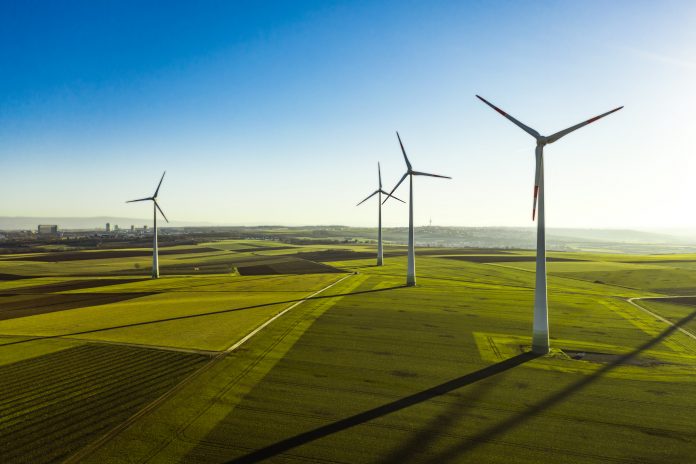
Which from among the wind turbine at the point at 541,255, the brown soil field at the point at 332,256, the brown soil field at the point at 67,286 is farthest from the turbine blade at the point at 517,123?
the brown soil field at the point at 332,256

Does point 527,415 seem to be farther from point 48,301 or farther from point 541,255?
point 48,301

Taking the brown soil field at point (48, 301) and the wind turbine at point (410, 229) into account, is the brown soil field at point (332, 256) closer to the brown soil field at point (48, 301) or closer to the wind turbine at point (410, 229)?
the wind turbine at point (410, 229)

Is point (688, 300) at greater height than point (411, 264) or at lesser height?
lesser

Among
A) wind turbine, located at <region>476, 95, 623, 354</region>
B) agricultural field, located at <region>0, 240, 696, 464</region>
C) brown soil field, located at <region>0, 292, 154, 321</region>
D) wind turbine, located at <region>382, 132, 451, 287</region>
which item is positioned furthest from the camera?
wind turbine, located at <region>382, 132, 451, 287</region>

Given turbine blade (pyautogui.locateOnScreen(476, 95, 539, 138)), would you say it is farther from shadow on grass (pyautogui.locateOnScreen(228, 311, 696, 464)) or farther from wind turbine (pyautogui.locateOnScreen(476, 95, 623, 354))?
shadow on grass (pyautogui.locateOnScreen(228, 311, 696, 464))

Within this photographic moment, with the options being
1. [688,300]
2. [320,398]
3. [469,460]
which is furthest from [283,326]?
[688,300]

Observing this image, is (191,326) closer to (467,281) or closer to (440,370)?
(440,370)

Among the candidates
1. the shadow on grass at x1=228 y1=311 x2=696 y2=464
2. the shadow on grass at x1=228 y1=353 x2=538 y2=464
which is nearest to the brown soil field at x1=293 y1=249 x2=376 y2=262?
the shadow on grass at x1=228 y1=353 x2=538 y2=464

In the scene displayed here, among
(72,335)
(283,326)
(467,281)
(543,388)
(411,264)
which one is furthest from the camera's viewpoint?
(467,281)
